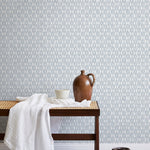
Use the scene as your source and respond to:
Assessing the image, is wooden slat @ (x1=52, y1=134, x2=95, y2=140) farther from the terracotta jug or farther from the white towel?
the terracotta jug

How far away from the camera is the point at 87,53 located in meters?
2.85

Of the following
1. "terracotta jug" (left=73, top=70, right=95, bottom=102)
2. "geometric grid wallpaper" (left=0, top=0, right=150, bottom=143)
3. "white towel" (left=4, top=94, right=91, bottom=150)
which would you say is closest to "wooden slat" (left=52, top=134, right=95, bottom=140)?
"white towel" (left=4, top=94, right=91, bottom=150)

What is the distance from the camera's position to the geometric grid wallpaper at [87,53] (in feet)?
9.30

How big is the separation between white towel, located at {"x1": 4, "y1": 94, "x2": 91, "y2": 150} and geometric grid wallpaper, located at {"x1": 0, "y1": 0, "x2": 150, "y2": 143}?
2.00 ft

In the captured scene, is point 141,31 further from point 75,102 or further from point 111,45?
point 75,102

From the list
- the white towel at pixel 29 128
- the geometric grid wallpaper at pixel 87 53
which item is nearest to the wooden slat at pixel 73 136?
the white towel at pixel 29 128

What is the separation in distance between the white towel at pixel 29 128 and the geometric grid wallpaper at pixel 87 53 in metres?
0.61

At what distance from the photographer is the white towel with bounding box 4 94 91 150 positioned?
2.24 metres

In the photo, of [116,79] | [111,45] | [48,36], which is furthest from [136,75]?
[48,36]

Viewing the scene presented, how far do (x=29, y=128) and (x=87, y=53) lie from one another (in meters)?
0.99

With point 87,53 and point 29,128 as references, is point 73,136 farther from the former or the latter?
point 87,53

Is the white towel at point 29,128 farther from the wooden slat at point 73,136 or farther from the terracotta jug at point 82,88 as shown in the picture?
the terracotta jug at point 82,88

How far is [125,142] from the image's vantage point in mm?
2889

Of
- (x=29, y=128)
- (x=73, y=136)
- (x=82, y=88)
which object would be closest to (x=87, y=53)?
(x=82, y=88)
